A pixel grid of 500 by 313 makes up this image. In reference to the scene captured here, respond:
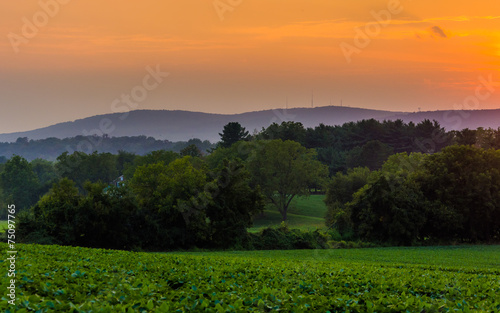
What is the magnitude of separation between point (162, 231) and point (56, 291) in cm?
3519

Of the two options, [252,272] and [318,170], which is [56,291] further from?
[318,170]

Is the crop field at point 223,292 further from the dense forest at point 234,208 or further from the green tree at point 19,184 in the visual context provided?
the green tree at point 19,184

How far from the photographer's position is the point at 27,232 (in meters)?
38.2

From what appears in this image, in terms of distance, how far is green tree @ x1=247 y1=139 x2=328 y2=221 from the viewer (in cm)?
8544

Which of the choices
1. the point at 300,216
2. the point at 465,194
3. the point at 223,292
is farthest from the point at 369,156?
the point at 223,292

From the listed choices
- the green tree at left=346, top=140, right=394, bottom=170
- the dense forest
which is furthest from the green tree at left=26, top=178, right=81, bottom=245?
the green tree at left=346, top=140, right=394, bottom=170

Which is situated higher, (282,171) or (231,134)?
(231,134)

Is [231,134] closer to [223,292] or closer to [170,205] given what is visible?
[170,205]

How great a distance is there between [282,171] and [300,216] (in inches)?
394

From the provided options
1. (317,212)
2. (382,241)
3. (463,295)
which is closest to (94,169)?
(317,212)

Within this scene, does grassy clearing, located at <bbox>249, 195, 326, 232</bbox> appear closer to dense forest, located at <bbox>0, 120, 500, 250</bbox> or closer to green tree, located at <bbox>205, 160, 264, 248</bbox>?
dense forest, located at <bbox>0, 120, 500, 250</bbox>

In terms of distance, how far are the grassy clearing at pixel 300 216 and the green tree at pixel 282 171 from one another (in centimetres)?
224

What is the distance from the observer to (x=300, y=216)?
89.1 m

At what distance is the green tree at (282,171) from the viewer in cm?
8544
